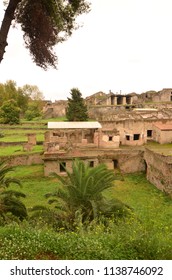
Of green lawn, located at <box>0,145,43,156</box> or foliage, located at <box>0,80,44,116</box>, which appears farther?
foliage, located at <box>0,80,44,116</box>

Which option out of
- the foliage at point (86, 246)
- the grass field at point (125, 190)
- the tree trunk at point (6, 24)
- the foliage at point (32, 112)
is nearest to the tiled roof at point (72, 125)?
the grass field at point (125, 190)

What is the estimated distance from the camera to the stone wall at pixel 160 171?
768 inches

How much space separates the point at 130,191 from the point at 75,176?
10228 mm

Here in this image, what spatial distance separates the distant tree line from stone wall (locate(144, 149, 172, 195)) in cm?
3488

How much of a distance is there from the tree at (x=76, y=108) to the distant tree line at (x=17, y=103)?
38.2 ft

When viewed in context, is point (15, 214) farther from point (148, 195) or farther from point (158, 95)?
point (158, 95)

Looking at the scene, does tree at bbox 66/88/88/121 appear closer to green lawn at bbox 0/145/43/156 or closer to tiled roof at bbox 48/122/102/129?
tiled roof at bbox 48/122/102/129

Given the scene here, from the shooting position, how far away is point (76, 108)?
153ft

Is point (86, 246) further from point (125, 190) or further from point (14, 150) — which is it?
point (14, 150)

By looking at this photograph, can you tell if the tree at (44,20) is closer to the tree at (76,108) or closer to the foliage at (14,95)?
the tree at (76,108)

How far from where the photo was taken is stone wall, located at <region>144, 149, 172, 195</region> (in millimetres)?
19516

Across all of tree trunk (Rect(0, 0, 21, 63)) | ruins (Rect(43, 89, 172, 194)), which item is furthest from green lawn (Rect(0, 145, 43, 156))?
tree trunk (Rect(0, 0, 21, 63))

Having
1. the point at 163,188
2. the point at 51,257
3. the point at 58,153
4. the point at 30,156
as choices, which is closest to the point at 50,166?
the point at 58,153

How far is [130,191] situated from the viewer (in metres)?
20.4
